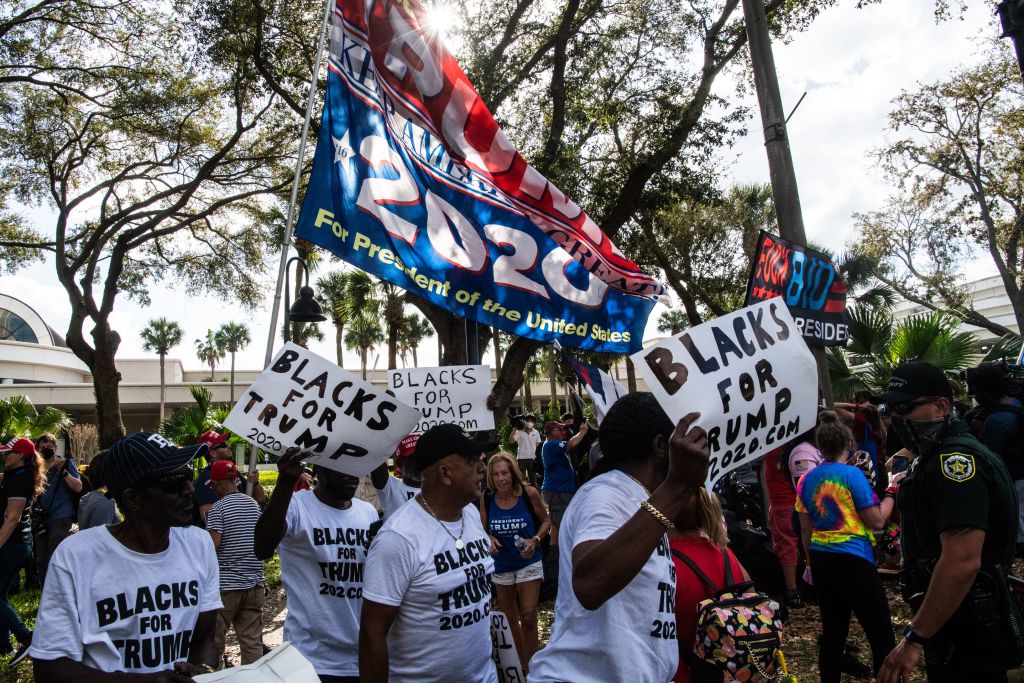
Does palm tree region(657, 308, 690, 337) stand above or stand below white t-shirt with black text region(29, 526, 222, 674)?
above

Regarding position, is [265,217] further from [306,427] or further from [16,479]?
[306,427]

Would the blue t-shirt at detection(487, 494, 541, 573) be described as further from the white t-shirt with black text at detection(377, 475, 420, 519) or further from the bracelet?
the bracelet

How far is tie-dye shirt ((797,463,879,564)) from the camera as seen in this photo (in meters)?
4.62

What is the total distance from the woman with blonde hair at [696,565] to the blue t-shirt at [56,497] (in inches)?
353

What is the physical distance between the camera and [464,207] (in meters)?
6.12

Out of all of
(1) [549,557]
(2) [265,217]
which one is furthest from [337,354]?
(1) [549,557]

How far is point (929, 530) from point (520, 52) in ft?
42.9

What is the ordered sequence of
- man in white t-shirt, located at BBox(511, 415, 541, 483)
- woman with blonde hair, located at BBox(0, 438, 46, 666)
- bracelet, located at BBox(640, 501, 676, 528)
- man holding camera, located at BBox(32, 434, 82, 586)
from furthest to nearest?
1. man in white t-shirt, located at BBox(511, 415, 541, 483)
2. man holding camera, located at BBox(32, 434, 82, 586)
3. woman with blonde hair, located at BBox(0, 438, 46, 666)
4. bracelet, located at BBox(640, 501, 676, 528)

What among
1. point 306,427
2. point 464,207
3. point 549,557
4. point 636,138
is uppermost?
point 636,138

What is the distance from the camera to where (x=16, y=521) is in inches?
279

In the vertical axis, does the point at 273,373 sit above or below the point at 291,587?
above

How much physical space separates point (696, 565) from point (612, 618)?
505mm

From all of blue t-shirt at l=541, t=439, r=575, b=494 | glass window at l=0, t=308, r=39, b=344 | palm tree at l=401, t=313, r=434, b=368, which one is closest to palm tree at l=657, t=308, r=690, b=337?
palm tree at l=401, t=313, r=434, b=368

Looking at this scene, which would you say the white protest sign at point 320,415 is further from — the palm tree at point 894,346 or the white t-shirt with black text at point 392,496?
the palm tree at point 894,346
